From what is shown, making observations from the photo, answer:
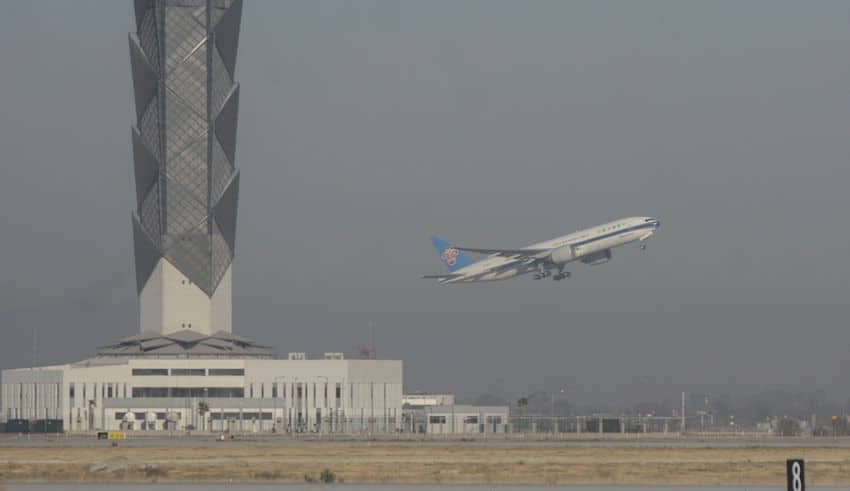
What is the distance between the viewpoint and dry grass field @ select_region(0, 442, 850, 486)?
109m

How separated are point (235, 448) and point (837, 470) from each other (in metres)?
58.4

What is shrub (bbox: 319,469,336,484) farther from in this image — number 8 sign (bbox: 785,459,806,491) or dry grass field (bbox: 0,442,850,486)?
number 8 sign (bbox: 785,459,806,491)

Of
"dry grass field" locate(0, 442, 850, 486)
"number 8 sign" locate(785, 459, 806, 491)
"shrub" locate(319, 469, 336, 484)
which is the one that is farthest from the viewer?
"dry grass field" locate(0, 442, 850, 486)

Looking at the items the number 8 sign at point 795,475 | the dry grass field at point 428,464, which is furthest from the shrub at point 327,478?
the number 8 sign at point 795,475

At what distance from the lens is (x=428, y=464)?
122m

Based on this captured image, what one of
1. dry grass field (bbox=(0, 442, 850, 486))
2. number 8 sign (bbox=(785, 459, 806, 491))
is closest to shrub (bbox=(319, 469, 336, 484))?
dry grass field (bbox=(0, 442, 850, 486))

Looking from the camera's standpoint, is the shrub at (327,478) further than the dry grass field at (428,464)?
No

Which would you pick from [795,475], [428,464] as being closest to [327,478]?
[428,464]

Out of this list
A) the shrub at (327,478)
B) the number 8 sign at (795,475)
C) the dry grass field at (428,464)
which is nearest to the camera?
the number 8 sign at (795,475)

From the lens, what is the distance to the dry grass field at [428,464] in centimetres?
10875

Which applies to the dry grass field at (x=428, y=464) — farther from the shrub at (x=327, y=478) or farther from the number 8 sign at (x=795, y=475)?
the number 8 sign at (x=795, y=475)

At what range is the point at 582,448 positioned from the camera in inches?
5896

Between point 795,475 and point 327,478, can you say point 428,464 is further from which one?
point 795,475

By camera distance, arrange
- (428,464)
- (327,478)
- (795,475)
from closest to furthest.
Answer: (795,475), (327,478), (428,464)
